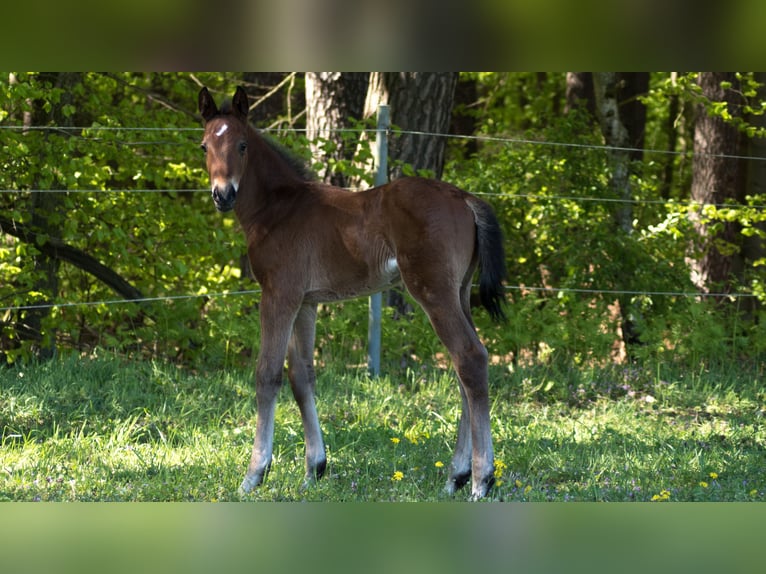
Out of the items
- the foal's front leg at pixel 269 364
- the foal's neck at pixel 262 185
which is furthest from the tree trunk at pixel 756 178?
the foal's front leg at pixel 269 364

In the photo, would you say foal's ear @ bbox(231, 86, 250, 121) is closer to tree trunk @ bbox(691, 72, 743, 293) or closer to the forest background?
the forest background

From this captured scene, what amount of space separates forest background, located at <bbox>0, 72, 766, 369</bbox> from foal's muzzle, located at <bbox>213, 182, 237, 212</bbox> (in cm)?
313

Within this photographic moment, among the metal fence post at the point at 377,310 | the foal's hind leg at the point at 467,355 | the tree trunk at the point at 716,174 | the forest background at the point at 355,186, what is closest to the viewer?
the foal's hind leg at the point at 467,355

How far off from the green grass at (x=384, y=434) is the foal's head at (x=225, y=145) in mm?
1667

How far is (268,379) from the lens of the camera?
5.21 m

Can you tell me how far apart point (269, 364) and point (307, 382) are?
15.2 inches

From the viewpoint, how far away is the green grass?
4898 millimetres

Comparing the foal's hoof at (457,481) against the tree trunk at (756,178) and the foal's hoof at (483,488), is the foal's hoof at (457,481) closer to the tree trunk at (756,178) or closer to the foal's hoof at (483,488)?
the foal's hoof at (483,488)

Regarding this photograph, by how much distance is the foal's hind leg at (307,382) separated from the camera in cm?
534

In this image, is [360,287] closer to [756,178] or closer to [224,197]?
[224,197]

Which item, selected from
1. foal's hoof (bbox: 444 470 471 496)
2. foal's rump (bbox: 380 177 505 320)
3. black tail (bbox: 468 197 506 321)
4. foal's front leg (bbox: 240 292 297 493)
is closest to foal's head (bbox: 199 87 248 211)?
foal's front leg (bbox: 240 292 297 493)

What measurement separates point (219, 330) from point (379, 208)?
4072 mm
